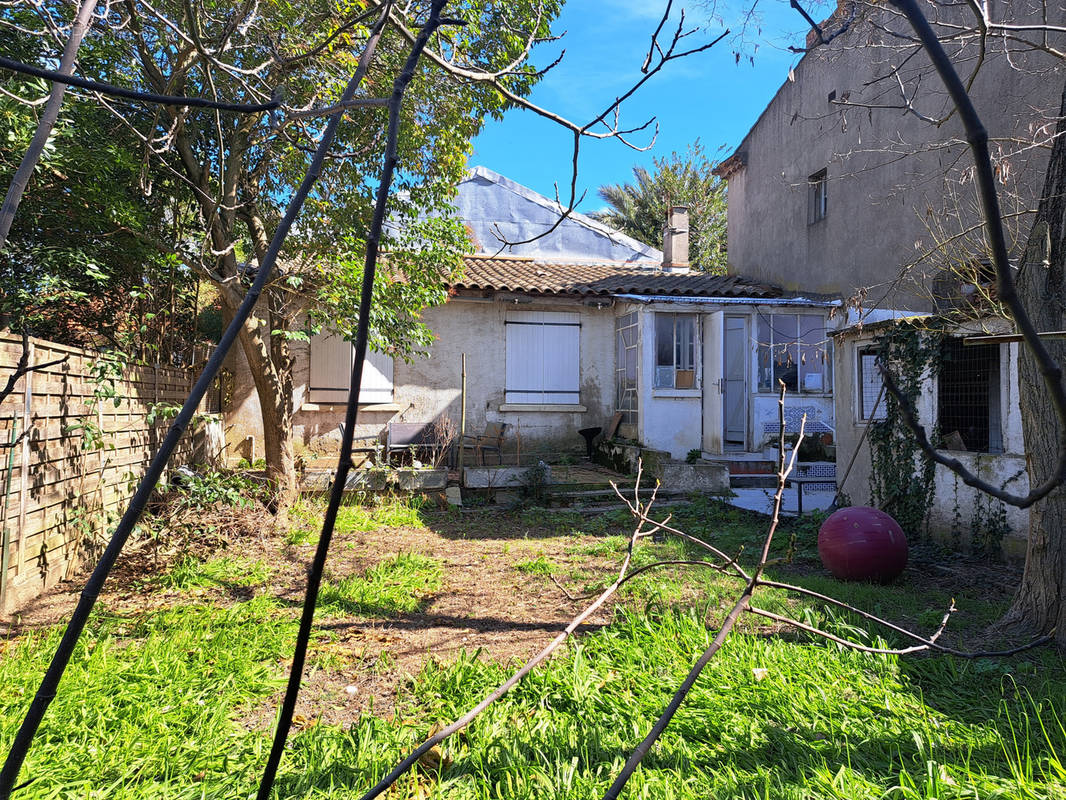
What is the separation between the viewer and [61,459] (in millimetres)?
4777

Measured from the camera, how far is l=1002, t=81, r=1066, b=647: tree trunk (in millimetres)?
3930

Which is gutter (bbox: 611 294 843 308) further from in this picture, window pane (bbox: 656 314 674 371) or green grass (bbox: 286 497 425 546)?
green grass (bbox: 286 497 425 546)

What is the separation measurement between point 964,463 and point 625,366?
6023mm

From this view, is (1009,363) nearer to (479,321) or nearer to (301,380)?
(479,321)

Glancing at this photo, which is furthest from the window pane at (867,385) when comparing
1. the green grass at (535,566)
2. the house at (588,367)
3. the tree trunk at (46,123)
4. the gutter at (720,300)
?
the tree trunk at (46,123)

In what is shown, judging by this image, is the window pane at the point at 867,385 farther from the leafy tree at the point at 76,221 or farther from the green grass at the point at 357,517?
the leafy tree at the point at 76,221

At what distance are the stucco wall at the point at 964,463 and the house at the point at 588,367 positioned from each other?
2757 mm

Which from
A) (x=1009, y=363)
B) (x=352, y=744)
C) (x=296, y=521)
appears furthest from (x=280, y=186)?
(x=1009, y=363)

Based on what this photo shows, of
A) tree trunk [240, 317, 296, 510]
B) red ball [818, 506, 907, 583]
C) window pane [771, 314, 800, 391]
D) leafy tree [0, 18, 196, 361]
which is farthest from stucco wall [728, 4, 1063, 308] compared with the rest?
leafy tree [0, 18, 196, 361]

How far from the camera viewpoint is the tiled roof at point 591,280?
1171cm

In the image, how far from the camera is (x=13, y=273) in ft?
21.2

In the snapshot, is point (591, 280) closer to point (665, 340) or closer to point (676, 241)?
point (665, 340)

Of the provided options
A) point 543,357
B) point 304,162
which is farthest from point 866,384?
point 304,162

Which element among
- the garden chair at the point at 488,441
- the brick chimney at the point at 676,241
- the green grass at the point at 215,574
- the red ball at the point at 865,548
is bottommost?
the green grass at the point at 215,574
